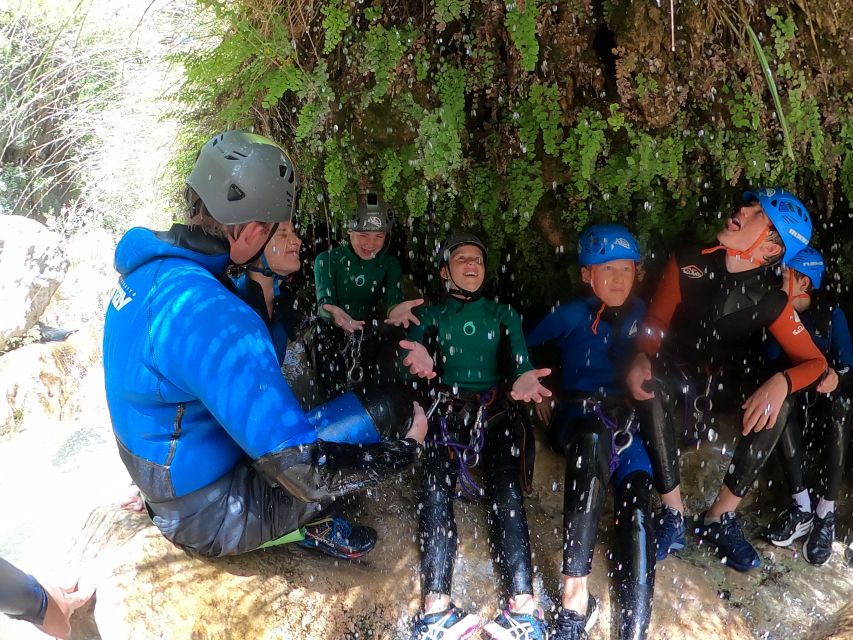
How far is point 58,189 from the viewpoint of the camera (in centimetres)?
1644

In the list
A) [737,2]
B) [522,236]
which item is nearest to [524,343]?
[522,236]

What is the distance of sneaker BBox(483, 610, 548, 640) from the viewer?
3410 millimetres

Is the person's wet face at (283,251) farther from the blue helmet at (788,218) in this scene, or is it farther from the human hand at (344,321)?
the blue helmet at (788,218)

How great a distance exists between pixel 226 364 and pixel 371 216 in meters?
2.51

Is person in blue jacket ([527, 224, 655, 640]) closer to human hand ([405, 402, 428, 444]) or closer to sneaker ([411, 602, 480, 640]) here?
sneaker ([411, 602, 480, 640])

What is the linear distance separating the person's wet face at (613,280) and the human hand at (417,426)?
179 centimetres

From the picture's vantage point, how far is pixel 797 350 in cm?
429

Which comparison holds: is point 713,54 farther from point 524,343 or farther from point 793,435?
point 793,435

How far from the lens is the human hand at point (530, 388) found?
12.8 feet

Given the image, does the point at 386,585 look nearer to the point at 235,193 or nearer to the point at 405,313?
the point at 405,313

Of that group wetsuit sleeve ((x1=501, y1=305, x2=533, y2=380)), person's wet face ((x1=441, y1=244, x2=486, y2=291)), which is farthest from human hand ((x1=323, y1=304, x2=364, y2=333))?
wetsuit sleeve ((x1=501, y1=305, x2=533, y2=380))

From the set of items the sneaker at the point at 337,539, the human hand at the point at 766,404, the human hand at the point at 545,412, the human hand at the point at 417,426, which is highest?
the human hand at the point at 417,426

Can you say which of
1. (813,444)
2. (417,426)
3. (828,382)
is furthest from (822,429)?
(417,426)

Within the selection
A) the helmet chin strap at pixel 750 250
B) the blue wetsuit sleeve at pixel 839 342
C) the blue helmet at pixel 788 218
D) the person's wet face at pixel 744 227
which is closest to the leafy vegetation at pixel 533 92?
the blue helmet at pixel 788 218
